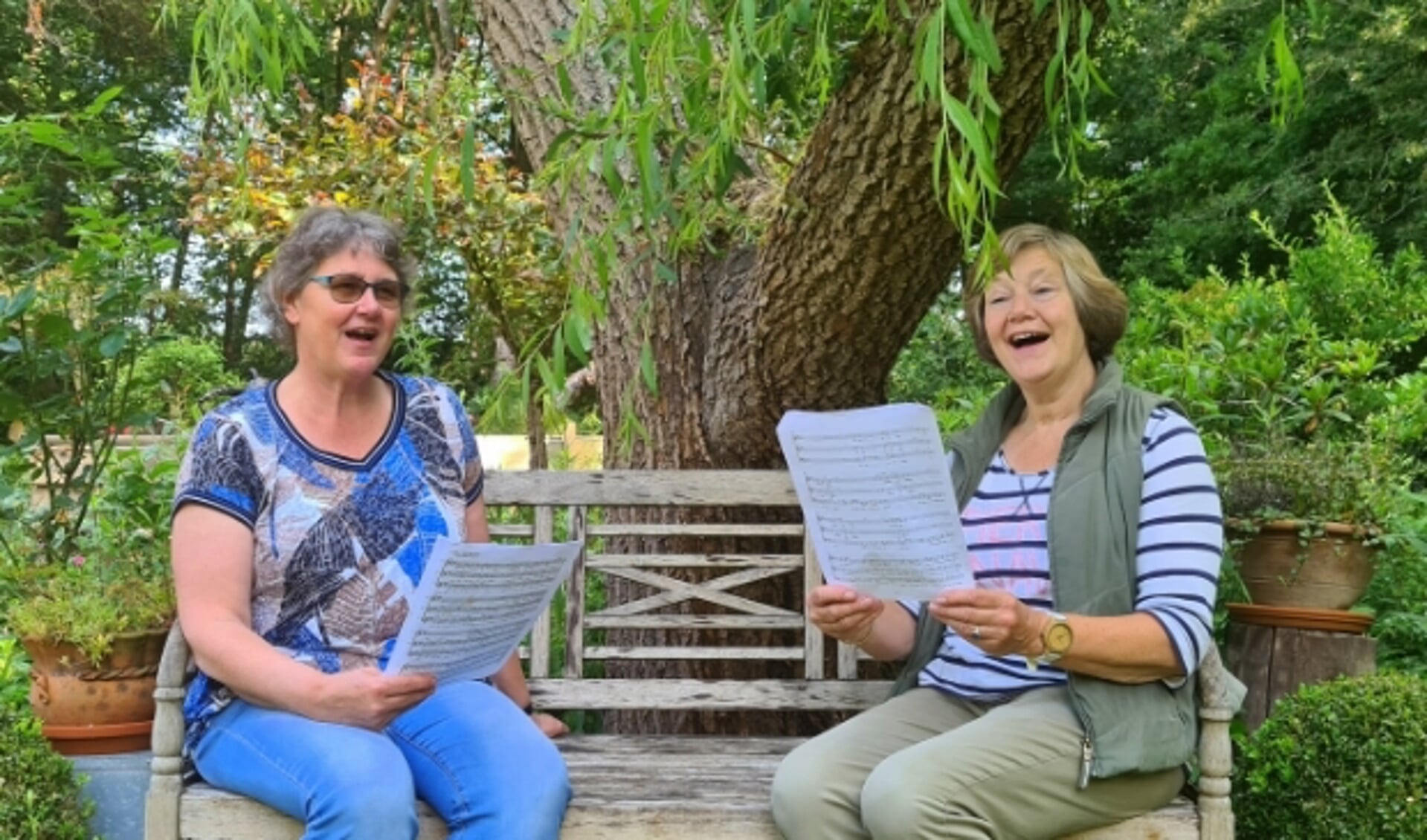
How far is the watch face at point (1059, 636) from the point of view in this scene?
2.05m

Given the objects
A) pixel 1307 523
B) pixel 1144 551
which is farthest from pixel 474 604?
pixel 1307 523

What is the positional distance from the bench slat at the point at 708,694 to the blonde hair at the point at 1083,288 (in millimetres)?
952

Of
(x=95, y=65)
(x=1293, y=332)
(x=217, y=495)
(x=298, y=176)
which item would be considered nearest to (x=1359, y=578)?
(x=1293, y=332)

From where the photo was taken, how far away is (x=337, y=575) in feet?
7.50

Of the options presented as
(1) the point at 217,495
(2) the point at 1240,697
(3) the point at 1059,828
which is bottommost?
(3) the point at 1059,828

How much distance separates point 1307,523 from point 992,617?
51.5 inches

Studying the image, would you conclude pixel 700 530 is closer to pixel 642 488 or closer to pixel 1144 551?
pixel 642 488

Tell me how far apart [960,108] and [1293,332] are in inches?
104

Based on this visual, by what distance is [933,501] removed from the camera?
79.4 inches

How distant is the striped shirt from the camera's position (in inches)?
84.0

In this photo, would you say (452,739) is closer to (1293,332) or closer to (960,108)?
(960,108)

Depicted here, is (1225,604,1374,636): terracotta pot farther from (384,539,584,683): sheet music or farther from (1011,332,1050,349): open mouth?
(384,539,584,683): sheet music

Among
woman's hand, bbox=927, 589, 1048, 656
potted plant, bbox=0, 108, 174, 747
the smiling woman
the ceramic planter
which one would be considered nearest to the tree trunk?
the smiling woman

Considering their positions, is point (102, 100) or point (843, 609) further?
point (102, 100)
